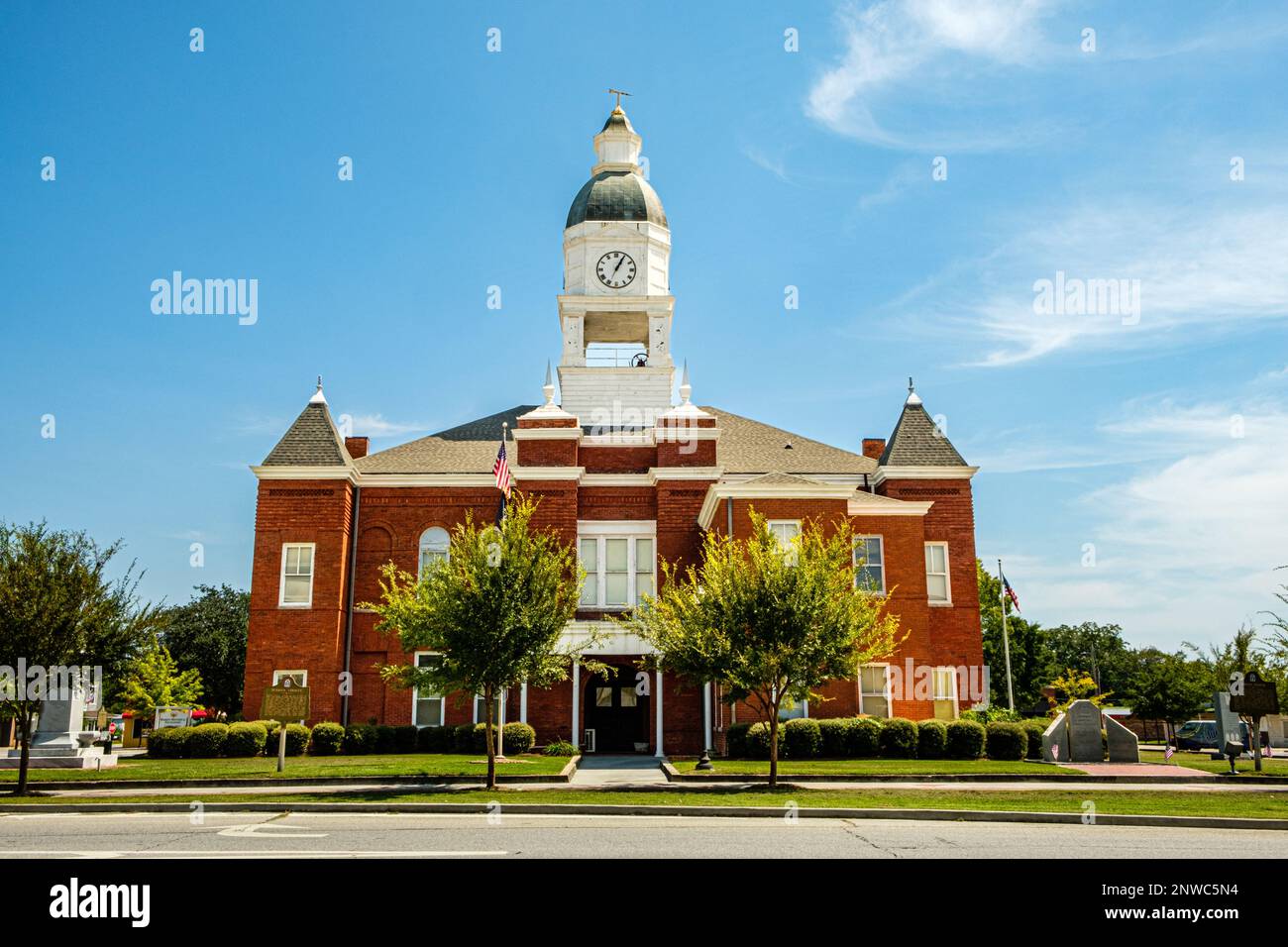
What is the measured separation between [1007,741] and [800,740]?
571 cm

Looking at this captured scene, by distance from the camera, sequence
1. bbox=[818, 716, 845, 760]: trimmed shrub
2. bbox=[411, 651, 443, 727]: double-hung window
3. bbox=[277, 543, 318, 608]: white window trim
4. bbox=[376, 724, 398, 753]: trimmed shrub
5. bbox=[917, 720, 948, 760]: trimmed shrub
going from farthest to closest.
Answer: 1. bbox=[277, 543, 318, 608]: white window trim
2. bbox=[411, 651, 443, 727]: double-hung window
3. bbox=[376, 724, 398, 753]: trimmed shrub
4. bbox=[917, 720, 948, 760]: trimmed shrub
5. bbox=[818, 716, 845, 760]: trimmed shrub

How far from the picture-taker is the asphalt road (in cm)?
1156

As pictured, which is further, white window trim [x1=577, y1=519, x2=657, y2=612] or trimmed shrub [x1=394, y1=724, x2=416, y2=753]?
white window trim [x1=577, y1=519, x2=657, y2=612]

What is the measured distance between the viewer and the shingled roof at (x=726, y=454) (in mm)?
36188

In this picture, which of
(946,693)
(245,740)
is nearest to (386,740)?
(245,740)

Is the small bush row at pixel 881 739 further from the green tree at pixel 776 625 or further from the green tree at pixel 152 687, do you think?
the green tree at pixel 152 687

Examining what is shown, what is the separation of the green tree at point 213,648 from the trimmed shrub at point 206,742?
3599cm

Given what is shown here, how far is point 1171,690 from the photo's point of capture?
4675 cm

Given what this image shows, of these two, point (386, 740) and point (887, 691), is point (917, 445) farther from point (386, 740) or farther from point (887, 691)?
point (386, 740)

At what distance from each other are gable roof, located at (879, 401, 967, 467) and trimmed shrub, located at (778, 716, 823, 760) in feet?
39.8

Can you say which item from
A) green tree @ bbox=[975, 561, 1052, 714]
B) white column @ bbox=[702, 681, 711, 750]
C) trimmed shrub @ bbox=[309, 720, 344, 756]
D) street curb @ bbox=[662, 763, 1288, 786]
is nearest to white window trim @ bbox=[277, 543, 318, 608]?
trimmed shrub @ bbox=[309, 720, 344, 756]

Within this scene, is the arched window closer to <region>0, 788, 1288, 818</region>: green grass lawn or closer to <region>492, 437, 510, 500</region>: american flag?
<region>492, 437, 510, 500</region>: american flag

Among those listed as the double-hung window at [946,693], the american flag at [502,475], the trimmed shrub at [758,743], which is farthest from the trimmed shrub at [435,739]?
the double-hung window at [946,693]
